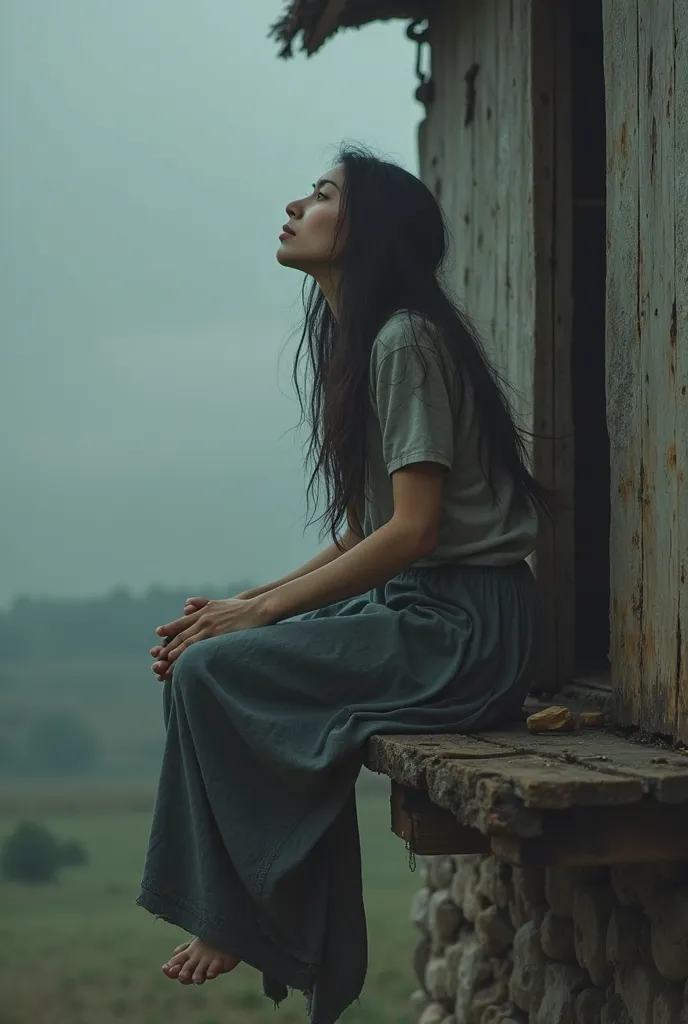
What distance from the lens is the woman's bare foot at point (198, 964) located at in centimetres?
275

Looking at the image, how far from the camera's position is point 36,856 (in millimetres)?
20328

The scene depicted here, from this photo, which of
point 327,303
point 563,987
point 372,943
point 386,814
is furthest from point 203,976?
point 372,943

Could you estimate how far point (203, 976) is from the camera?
274 centimetres

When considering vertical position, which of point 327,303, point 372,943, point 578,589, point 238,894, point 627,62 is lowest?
point 372,943

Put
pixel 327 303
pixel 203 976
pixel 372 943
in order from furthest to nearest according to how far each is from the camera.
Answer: pixel 372 943 < pixel 327 303 < pixel 203 976

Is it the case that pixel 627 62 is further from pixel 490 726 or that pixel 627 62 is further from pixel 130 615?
pixel 130 615

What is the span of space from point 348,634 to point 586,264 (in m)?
2.32

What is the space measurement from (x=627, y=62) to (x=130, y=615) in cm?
2350

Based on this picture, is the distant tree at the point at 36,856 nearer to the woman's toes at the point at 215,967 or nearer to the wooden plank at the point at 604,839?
the woman's toes at the point at 215,967

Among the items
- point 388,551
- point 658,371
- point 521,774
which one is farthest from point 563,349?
point 521,774

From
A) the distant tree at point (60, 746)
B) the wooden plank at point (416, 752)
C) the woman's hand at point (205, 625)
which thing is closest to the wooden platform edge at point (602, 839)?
the wooden plank at point (416, 752)

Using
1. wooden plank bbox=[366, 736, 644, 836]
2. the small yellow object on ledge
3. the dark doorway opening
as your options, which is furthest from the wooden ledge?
the dark doorway opening

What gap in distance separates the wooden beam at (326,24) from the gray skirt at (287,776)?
285cm

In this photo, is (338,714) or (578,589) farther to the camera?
(578,589)
